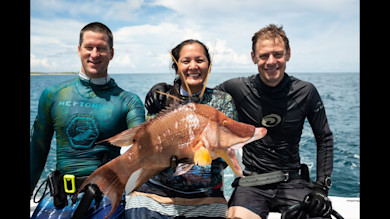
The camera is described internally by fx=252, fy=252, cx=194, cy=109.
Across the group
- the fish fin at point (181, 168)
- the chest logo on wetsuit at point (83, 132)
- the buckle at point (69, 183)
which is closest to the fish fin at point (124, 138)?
the fish fin at point (181, 168)

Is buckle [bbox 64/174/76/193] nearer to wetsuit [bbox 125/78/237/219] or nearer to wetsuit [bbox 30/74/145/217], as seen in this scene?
wetsuit [bbox 30/74/145/217]

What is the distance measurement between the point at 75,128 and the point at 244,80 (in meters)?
2.40

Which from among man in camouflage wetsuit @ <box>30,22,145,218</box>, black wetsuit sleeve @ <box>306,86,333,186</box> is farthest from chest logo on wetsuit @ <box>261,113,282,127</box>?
man in camouflage wetsuit @ <box>30,22,145,218</box>

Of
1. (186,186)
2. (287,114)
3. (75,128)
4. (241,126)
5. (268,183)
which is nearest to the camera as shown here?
(241,126)

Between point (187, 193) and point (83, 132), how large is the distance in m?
1.48

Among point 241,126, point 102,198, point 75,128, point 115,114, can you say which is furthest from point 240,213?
point 75,128

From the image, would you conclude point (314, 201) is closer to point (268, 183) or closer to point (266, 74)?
point (268, 183)

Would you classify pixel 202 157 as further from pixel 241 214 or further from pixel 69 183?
pixel 69 183

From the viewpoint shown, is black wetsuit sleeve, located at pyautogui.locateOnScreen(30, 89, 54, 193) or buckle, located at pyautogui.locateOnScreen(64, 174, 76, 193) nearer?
buckle, located at pyautogui.locateOnScreen(64, 174, 76, 193)

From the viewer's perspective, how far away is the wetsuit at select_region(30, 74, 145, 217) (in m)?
3.12

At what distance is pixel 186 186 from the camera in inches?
115

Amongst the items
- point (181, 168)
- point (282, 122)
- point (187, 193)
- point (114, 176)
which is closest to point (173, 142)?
point (181, 168)

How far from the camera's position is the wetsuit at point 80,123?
10.2 ft

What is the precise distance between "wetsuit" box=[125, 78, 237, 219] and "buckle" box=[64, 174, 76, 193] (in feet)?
2.29
